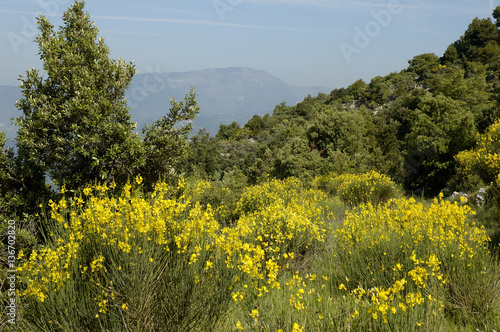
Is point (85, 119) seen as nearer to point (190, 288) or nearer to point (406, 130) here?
point (190, 288)

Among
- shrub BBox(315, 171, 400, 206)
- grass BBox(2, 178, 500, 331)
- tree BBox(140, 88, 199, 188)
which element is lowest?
shrub BBox(315, 171, 400, 206)

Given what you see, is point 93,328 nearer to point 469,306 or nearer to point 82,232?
point 82,232

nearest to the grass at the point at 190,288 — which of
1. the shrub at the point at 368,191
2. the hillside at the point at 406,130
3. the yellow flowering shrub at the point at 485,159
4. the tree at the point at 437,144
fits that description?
the shrub at the point at 368,191

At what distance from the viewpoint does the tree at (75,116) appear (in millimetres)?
5758

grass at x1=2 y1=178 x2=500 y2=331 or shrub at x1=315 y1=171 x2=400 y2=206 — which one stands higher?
grass at x1=2 y1=178 x2=500 y2=331

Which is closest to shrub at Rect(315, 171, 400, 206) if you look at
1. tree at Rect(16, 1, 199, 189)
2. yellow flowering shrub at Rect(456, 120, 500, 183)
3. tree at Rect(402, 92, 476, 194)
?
yellow flowering shrub at Rect(456, 120, 500, 183)

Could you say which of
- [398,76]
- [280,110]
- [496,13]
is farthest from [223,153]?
[496,13]

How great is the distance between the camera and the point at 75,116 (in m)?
5.94

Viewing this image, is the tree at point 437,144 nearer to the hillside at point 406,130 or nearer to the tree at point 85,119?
the hillside at point 406,130

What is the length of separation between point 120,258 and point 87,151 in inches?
130

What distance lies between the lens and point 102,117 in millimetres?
6043

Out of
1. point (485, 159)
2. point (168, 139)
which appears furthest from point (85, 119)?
point (485, 159)

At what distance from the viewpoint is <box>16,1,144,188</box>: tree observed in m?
5.76

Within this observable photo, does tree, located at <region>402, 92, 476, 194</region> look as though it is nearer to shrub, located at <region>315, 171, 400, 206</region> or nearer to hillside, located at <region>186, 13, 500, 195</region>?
hillside, located at <region>186, 13, 500, 195</region>
